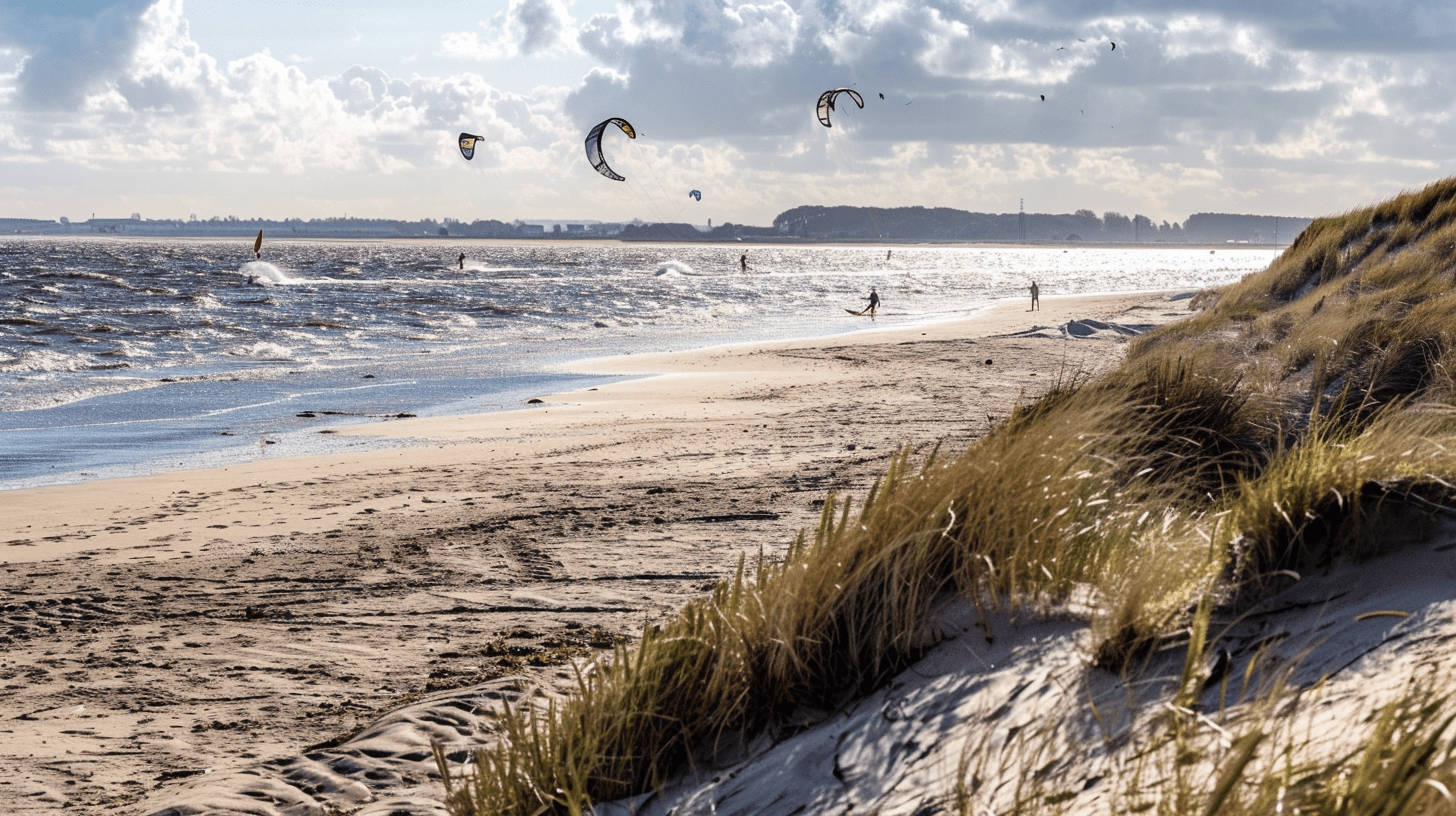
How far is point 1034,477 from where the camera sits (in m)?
3.68

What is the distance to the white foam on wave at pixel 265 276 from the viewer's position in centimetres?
6084

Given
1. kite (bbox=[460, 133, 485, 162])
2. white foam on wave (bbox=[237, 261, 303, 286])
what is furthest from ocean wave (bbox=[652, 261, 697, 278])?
kite (bbox=[460, 133, 485, 162])

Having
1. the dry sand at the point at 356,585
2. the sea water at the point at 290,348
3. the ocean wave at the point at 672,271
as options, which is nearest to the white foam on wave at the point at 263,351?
the sea water at the point at 290,348

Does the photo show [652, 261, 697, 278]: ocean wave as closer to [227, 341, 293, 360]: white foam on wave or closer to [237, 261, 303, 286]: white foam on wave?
[237, 261, 303, 286]: white foam on wave

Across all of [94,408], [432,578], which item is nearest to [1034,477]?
[432,578]

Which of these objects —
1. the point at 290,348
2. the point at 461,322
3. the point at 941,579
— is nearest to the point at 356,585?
the point at 941,579

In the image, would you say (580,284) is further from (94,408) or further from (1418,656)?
(1418,656)

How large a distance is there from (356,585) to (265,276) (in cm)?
6669

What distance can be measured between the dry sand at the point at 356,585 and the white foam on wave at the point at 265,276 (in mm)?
52978

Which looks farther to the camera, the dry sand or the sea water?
the sea water

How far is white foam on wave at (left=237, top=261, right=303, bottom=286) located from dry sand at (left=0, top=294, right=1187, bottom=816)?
2086 inches

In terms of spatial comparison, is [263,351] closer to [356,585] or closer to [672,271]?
[356,585]

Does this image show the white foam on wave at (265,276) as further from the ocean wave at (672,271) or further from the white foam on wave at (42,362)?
the white foam on wave at (42,362)

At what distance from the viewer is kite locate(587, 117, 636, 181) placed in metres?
19.3
